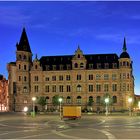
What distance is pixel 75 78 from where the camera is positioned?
138000mm

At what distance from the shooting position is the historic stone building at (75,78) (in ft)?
442

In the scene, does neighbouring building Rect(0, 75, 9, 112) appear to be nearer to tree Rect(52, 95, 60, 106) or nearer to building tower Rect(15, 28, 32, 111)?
building tower Rect(15, 28, 32, 111)

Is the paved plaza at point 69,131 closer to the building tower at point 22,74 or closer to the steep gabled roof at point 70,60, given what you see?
the steep gabled roof at point 70,60

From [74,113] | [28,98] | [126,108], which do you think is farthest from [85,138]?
[28,98]

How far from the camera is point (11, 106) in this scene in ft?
464

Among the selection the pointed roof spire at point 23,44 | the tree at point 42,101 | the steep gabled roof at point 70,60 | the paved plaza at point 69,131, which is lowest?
the paved plaza at point 69,131

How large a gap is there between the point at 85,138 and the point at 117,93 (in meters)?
99.6

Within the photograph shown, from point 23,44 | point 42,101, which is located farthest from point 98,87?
point 23,44

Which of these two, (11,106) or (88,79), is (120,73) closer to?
(88,79)

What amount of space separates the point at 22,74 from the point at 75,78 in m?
19.0

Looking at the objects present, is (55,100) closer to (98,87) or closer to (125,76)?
(98,87)

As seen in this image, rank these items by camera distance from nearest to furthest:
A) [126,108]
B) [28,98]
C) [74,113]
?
[74,113], [126,108], [28,98]

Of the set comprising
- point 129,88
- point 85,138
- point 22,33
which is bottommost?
point 85,138

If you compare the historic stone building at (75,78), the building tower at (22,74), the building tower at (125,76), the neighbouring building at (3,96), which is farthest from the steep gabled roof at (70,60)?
the neighbouring building at (3,96)
